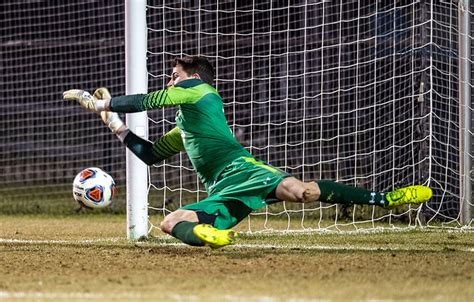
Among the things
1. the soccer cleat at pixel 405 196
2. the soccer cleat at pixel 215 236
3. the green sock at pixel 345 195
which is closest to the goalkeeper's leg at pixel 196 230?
the soccer cleat at pixel 215 236

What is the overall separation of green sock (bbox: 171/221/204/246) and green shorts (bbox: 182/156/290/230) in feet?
0.98

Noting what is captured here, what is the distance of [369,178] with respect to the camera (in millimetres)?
10789

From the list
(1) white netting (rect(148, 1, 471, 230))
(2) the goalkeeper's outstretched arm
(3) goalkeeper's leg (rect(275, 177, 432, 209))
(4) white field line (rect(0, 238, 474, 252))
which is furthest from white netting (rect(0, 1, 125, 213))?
(3) goalkeeper's leg (rect(275, 177, 432, 209))

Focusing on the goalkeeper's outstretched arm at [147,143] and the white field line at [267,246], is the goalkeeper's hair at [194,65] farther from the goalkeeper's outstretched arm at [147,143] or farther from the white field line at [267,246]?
the white field line at [267,246]

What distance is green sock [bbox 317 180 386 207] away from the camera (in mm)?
6883

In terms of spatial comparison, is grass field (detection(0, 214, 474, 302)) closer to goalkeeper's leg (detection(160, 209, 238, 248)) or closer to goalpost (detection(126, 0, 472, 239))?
goalkeeper's leg (detection(160, 209, 238, 248))

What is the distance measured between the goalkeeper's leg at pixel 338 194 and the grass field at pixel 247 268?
0.40 m

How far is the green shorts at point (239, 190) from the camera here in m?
6.78

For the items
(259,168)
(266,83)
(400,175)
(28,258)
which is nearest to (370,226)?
(400,175)

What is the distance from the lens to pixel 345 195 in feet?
22.7

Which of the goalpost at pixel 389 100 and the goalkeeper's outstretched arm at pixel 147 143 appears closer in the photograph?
the goalkeeper's outstretched arm at pixel 147 143

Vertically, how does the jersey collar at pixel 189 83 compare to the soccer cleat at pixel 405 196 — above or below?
above

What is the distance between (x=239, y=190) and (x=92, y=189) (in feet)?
4.43

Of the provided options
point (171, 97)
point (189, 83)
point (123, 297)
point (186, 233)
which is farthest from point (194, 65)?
point (123, 297)
